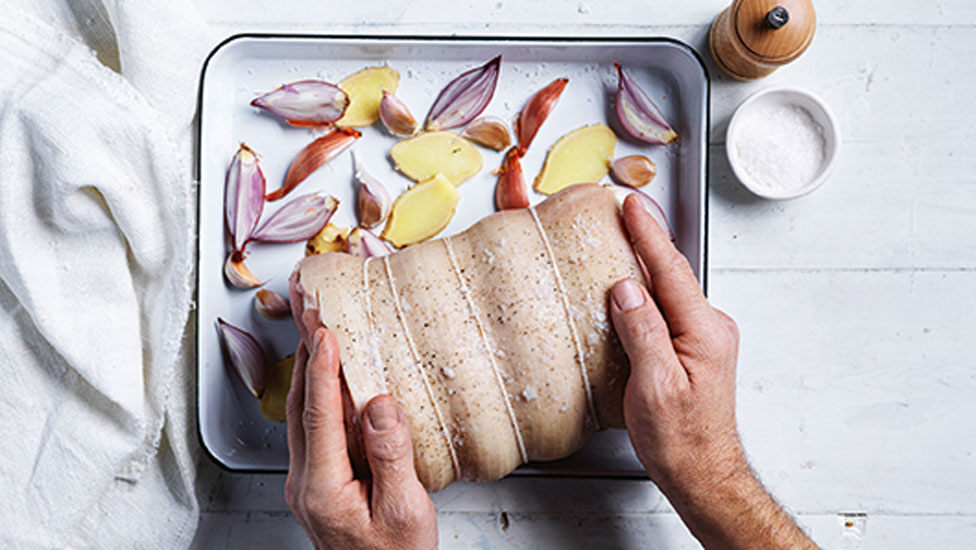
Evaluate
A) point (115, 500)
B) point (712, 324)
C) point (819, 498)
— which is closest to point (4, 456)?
point (115, 500)

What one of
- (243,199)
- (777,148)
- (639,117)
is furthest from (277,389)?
(777,148)

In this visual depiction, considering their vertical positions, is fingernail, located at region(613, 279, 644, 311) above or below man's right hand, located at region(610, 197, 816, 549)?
above

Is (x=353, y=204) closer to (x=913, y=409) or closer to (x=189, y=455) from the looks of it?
(x=189, y=455)

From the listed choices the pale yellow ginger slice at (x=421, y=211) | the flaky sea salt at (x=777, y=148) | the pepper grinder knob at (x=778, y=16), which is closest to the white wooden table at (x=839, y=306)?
the flaky sea salt at (x=777, y=148)

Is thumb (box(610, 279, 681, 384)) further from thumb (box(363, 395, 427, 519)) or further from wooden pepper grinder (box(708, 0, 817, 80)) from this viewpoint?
wooden pepper grinder (box(708, 0, 817, 80))

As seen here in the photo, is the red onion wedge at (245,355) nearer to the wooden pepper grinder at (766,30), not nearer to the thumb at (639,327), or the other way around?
the thumb at (639,327)

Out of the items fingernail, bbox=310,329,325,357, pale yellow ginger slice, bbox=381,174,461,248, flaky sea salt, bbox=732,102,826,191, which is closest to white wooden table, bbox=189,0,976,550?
flaky sea salt, bbox=732,102,826,191

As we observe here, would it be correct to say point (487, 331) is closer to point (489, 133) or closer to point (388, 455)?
point (388, 455)
